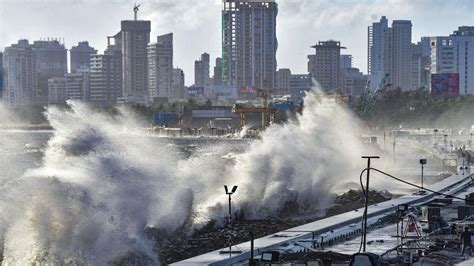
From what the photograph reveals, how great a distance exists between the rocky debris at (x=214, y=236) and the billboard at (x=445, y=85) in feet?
474

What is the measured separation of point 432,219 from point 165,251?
9409mm

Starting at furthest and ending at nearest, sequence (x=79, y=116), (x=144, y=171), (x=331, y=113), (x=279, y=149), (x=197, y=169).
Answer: (x=331, y=113) → (x=197, y=169) → (x=279, y=149) → (x=144, y=171) → (x=79, y=116)

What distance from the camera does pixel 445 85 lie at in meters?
193

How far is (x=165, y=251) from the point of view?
118 ft

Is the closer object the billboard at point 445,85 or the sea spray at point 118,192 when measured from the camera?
the sea spray at point 118,192

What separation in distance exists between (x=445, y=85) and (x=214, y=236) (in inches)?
6206

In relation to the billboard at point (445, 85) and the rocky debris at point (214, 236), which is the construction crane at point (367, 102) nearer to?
the billboard at point (445, 85)

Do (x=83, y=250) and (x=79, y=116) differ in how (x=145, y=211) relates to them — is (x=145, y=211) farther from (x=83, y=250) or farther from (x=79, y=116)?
(x=83, y=250)

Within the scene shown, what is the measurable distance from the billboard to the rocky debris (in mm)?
144374

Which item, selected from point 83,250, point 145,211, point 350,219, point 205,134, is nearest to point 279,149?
point 350,219

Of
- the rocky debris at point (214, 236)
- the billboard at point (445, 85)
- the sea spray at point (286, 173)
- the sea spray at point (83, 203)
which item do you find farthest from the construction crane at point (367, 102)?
the sea spray at point (83, 203)

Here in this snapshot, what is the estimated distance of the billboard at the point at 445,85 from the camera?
632 feet

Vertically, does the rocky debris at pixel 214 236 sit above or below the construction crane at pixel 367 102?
below

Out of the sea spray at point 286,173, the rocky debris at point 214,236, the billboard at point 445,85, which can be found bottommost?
the rocky debris at point 214,236
